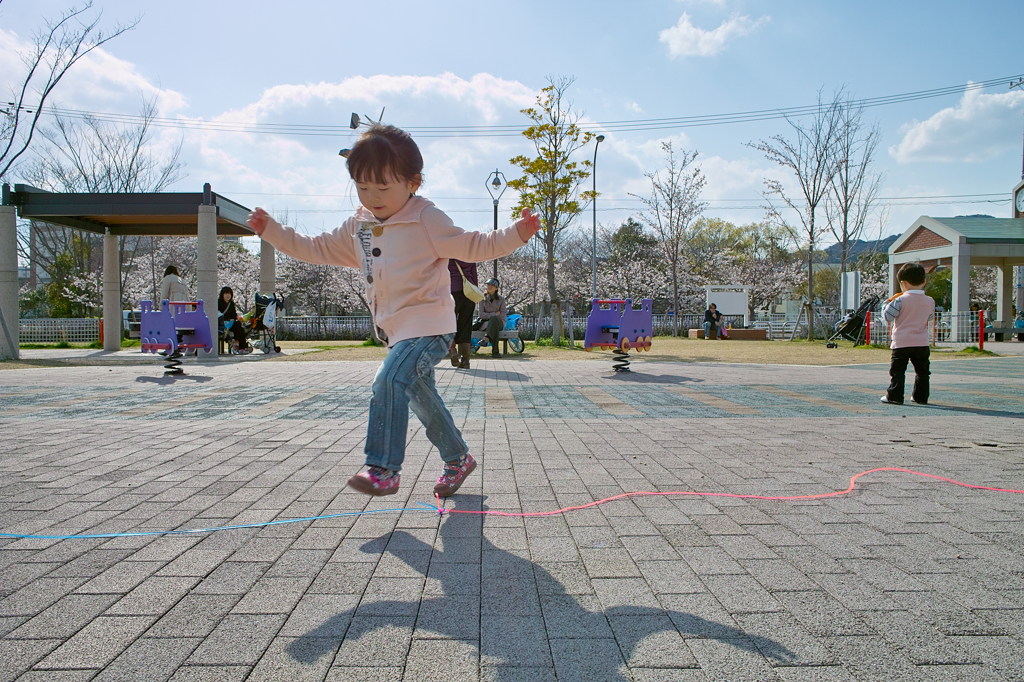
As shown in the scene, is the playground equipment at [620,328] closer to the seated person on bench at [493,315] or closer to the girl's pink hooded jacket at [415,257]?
the seated person on bench at [493,315]

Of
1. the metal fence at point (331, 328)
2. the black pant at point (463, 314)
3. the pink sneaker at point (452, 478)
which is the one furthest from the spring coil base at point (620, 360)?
the metal fence at point (331, 328)

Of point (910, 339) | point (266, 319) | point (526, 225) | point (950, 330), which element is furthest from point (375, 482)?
point (950, 330)

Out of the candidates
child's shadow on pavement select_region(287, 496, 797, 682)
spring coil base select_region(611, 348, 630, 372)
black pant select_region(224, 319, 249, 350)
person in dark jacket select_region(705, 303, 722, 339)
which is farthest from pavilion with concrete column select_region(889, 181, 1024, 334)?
child's shadow on pavement select_region(287, 496, 797, 682)

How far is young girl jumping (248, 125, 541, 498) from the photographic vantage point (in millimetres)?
2809

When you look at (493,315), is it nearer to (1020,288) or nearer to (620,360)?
(620,360)

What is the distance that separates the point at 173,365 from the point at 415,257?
8.65 metres

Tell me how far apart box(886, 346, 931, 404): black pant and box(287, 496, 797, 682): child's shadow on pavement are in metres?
6.18

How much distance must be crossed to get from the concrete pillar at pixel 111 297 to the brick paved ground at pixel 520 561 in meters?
15.0

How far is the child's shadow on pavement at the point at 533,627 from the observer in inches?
63.9

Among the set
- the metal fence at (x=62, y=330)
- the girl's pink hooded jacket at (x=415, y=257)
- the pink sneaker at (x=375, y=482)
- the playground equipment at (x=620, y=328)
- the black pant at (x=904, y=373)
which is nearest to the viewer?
the pink sneaker at (x=375, y=482)

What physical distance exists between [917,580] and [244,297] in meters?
45.2

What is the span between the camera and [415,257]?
294 centimetres

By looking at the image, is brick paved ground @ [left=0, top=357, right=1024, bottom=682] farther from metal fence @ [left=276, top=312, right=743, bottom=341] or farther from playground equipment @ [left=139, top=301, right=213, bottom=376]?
metal fence @ [left=276, top=312, right=743, bottom=341]

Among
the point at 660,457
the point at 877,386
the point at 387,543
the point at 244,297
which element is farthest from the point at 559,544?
the point at 244,297
